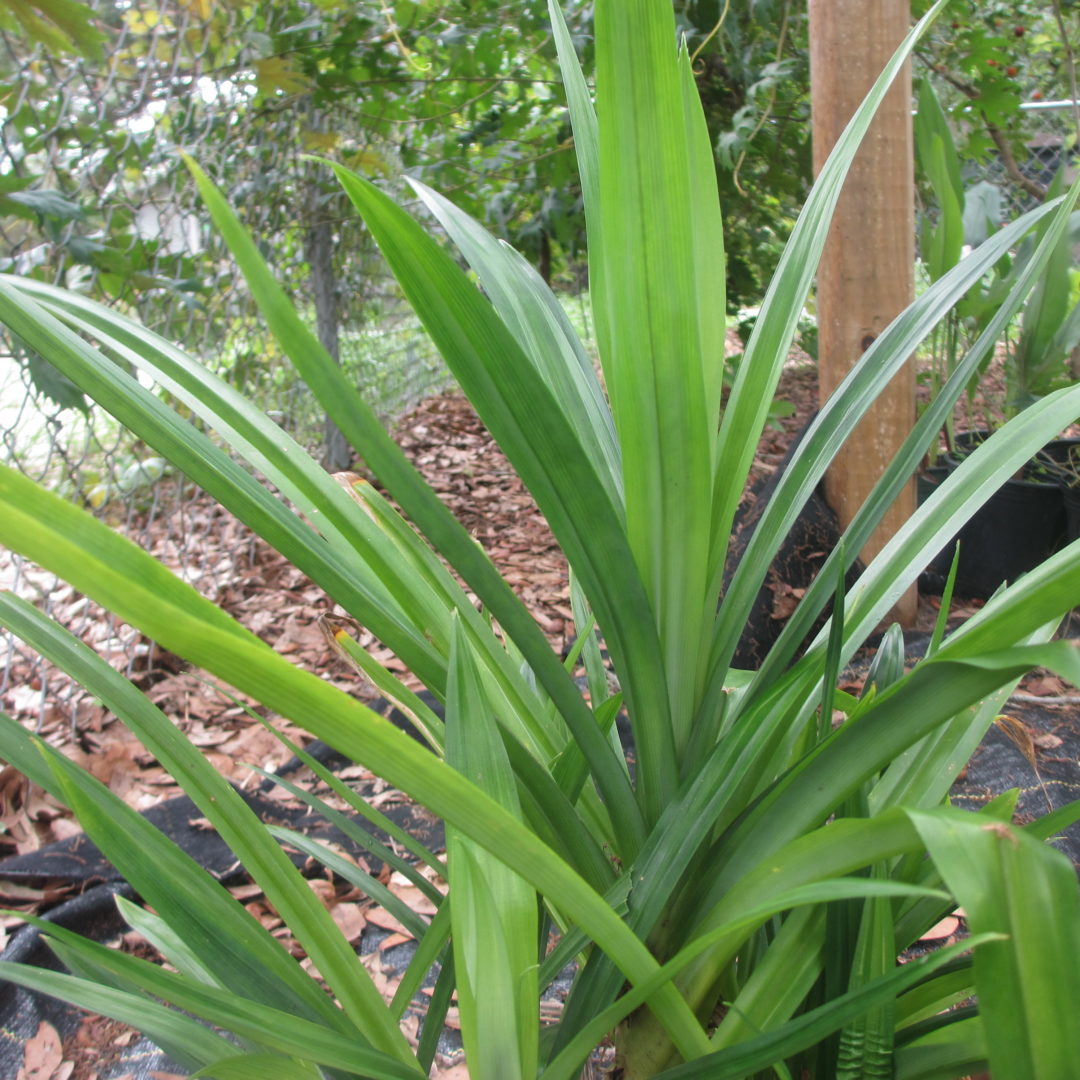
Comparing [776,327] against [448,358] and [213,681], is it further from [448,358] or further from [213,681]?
[213,681]

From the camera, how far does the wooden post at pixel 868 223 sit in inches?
63.8

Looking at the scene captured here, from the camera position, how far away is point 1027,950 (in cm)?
33

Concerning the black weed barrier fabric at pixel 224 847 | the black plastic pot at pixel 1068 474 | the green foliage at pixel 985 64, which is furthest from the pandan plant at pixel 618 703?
the green foliage at pixel 985 64

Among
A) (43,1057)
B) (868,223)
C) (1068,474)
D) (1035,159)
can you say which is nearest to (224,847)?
(43,1057)

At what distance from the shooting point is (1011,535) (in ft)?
6.46

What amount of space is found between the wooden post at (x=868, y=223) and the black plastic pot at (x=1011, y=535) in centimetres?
31

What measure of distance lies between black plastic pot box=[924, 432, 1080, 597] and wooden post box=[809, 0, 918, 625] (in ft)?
1.02

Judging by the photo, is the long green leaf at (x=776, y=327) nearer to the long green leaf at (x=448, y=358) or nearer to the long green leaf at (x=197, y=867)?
the long green leaf at (x=448, y=358)

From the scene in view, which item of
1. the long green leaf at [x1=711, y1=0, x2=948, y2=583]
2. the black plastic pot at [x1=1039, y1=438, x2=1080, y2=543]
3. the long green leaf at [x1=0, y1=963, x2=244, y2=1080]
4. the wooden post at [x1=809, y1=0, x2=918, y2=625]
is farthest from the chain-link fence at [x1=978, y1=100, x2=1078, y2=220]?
the long green leaf at [x1=0, y1=963, x2=244, y2=1080]

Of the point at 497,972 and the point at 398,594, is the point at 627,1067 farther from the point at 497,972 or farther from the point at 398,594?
the point at 398,594

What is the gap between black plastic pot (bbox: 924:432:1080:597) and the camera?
1959 mm

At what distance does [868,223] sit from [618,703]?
4.58 ft

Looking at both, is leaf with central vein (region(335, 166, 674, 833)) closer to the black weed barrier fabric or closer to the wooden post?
the black weed barrier fabric

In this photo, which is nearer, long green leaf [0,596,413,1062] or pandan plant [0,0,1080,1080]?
pandan plant [0,0,1080,1080]
